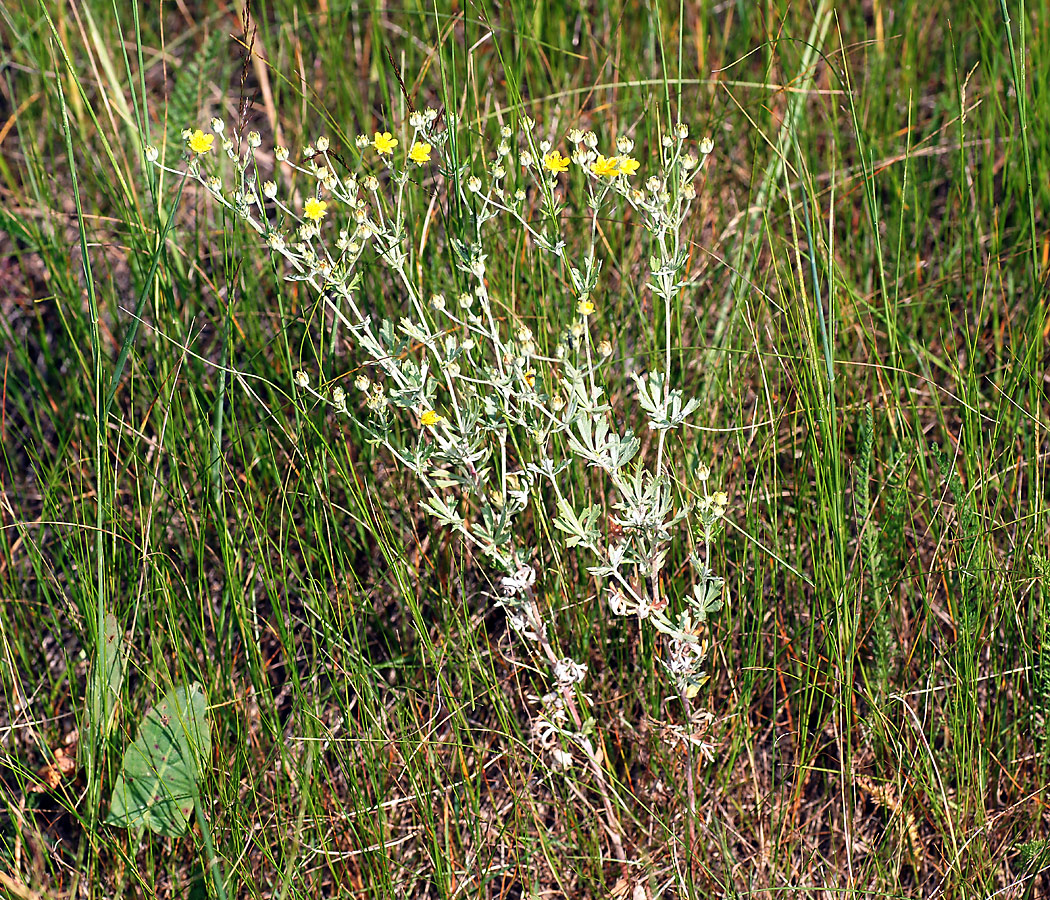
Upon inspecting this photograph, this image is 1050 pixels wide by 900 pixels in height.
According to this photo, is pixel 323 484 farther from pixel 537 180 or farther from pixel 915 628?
pixel 915 628

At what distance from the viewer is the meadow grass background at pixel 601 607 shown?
166 centimetres

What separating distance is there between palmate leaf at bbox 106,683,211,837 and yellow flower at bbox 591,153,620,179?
3.84ft

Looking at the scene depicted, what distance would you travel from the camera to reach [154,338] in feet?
7.10

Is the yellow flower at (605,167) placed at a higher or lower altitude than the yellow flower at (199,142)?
lower

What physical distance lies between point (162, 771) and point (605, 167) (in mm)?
1372

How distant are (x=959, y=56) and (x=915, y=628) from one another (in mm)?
1761

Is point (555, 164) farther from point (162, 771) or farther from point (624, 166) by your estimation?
point (162, 771)

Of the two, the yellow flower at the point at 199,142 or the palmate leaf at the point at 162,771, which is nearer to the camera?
the yellow flower at the point at 199,142

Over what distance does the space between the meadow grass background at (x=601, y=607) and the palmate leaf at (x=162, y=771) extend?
52 mm

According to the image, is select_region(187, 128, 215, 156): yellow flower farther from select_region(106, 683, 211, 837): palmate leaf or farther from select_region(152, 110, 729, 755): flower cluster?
select_region(106, 683, 211, 837): palmate leaf

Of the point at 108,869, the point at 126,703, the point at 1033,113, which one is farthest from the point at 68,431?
the point at 1033,113

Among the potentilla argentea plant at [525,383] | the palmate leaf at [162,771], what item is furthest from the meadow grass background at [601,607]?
the potentilla argentea plant at [525,383]

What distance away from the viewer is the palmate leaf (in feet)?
5.64

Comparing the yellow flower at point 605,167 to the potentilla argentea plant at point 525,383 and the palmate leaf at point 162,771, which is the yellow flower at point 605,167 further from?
the palmate leaf at point 162,771
